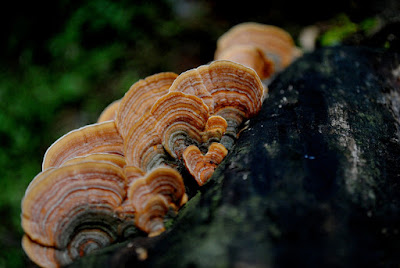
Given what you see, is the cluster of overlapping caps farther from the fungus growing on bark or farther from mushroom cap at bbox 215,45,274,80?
the fungus growing on bark

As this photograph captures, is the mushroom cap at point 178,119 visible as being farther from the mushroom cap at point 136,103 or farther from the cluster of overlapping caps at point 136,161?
the mushroom cap at point 136,103

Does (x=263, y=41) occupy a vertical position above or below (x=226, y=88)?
below

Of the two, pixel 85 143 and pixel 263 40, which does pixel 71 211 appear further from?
pixel 263 40

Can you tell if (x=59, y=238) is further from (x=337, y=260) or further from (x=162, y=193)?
(x=337, y=260)

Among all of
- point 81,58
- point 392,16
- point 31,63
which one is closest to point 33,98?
A: point 31,63

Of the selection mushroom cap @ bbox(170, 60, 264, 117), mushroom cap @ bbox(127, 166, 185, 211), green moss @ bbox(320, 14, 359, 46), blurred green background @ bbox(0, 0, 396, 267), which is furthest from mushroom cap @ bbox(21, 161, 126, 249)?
green moss @ bbox(320, 14, 359, 46)

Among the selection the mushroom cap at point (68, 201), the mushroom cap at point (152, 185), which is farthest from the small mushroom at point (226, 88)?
the mushroom cap at point (68, 201)

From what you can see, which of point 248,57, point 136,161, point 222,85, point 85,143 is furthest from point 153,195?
point 248,57
